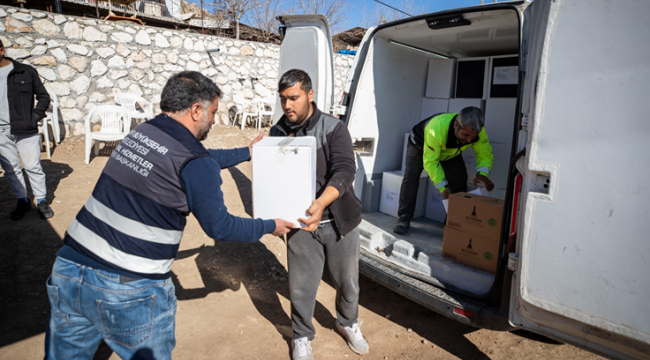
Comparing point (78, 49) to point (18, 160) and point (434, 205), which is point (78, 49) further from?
point (434, 205)

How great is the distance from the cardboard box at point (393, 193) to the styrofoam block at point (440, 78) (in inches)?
42.7

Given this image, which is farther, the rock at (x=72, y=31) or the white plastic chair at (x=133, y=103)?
the white plastic chair at (x=133, y=103)

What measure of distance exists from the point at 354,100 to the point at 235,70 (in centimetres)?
654

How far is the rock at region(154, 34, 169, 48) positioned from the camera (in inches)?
307

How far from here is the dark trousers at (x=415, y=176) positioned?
3.57 metres

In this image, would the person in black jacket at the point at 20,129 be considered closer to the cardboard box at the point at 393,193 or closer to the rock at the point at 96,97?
the rock at the point at 96,97

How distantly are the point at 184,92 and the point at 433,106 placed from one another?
3.50 meters

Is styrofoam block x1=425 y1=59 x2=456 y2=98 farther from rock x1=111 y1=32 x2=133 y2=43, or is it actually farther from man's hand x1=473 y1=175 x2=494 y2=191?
rock x1=111 y1=32 x2=133 y2=43

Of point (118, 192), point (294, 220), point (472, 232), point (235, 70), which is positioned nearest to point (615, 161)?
point (472, 232)

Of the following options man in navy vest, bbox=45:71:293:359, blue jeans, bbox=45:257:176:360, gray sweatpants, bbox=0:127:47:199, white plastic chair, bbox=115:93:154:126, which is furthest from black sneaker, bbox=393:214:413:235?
white plastic chair, bbox=115:93:154:126

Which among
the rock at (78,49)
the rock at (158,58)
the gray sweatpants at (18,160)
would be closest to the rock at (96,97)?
the rock at (78,49)

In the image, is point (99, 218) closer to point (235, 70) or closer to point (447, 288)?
point (447, 288)

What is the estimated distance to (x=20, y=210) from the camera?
13.4 ft

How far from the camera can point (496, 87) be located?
4.06 metres
